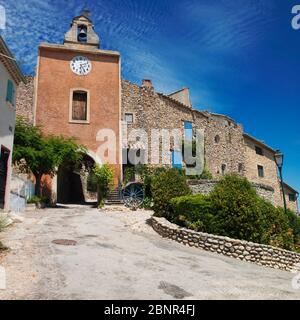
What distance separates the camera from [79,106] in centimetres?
2330

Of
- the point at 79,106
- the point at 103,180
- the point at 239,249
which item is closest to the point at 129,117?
the point at 79,106

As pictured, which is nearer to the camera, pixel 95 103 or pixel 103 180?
pixel 103 180

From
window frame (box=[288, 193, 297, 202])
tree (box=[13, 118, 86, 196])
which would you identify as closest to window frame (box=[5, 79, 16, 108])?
tree (box=[13, 118, 86, 196])

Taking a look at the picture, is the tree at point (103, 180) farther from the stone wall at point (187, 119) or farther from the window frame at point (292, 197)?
the window frame at point (292, 197)

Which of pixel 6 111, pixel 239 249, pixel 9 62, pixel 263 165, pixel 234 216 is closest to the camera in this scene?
pixel 239 249

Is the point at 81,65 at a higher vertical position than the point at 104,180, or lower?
higher

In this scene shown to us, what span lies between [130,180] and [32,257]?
15347 millimetres

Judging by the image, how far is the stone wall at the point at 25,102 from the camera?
80.6 ft

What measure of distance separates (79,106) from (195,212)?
13.8 metres

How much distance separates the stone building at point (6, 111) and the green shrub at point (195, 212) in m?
6.72

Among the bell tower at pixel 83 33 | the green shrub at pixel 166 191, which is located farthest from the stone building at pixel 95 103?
the green shrub at pixel 166 191

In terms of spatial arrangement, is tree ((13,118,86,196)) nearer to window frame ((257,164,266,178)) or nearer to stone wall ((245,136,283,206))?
stone wall ((245,136,283,206))

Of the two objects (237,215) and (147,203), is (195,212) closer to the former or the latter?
(237,215)
